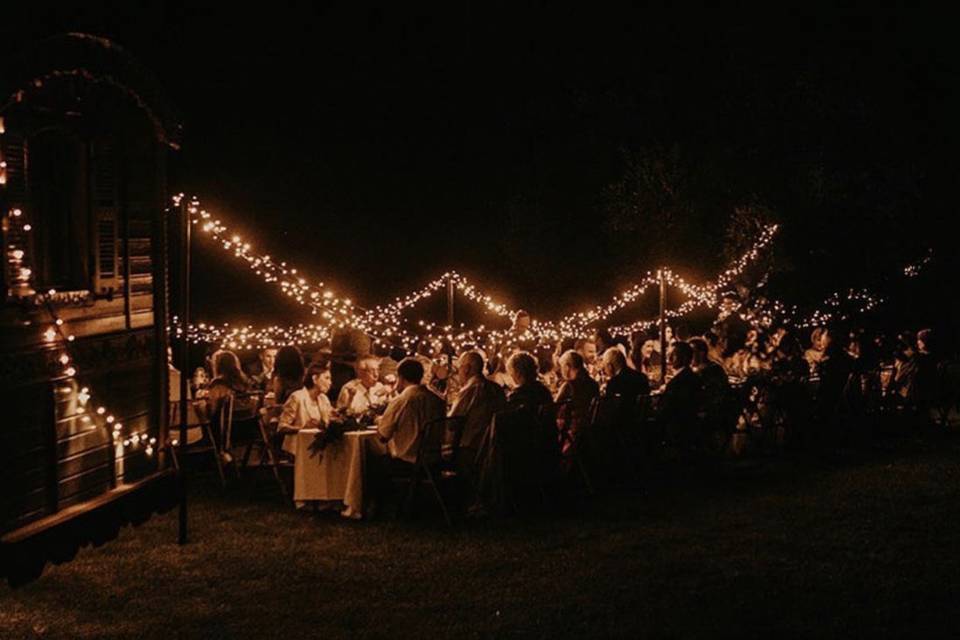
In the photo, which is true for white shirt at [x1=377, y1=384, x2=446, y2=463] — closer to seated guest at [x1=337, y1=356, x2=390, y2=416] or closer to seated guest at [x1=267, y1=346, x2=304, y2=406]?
seated guest at [x1=337, y1=356, x2=390, y2=416]

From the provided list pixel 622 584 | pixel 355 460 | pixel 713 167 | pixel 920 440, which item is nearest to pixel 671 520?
pixel 622 584

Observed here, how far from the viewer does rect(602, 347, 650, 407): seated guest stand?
35.8 ft

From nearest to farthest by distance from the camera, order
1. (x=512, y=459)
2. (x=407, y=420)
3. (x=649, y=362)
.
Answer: (x=407, y=420) → (x=512, y=459) → (x=649, y=362)

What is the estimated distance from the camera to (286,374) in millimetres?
10859

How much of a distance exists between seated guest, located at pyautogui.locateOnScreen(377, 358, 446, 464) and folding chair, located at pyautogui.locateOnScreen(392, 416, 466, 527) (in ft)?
0.32

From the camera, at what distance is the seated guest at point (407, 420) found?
9078mm

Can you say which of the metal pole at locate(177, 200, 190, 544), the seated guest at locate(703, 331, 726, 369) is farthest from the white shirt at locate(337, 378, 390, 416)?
the seated guest at locate(703, 331, 726, 369)

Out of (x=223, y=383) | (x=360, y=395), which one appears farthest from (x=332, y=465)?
(x=223, y=383)

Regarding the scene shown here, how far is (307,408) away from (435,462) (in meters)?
1.25

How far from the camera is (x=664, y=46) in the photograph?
2152 cm

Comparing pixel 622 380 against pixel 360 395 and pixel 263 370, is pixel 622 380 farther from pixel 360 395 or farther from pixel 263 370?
pixel 263 370

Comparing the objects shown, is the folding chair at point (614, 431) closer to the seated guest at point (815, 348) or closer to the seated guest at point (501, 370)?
the seated guest at point (501, 370)

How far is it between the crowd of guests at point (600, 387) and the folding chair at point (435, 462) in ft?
0.21

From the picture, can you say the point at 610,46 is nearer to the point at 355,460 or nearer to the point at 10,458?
the point at 355,460
